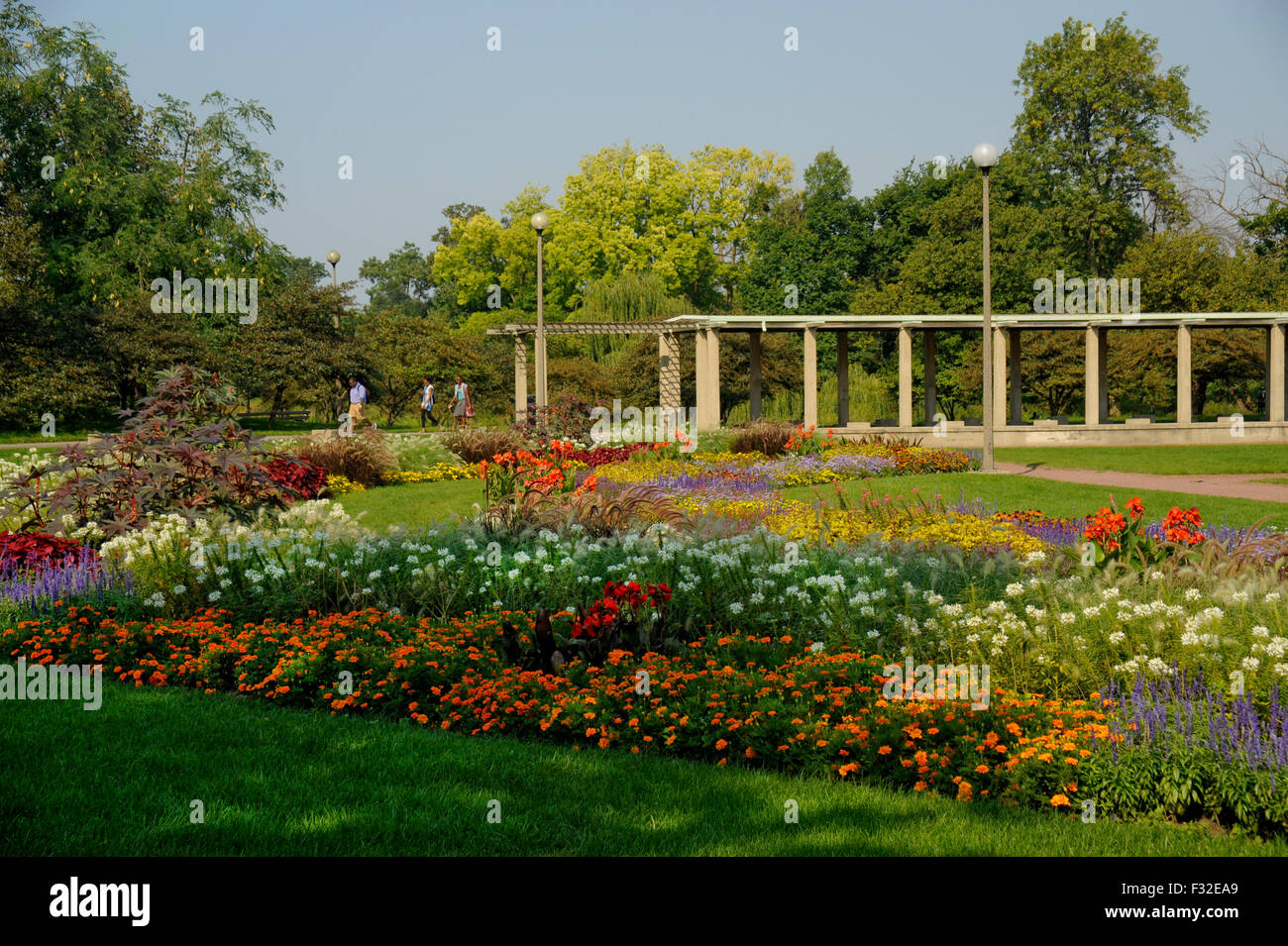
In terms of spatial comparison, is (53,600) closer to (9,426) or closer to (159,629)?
(159,629)

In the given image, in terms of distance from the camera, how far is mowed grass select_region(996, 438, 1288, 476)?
1816cm

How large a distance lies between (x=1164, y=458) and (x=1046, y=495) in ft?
30.3

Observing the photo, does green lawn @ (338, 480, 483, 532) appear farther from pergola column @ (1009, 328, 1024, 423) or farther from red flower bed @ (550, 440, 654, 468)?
pergola column @ (1009, 328, 1024, 423)

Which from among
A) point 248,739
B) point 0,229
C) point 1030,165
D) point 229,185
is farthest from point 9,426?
point 1030,165

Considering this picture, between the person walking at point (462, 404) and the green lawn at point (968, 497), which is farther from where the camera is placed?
the person walking at point (462, 404)

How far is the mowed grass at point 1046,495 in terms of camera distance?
11547mm

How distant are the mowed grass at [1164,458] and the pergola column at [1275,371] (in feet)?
15.6

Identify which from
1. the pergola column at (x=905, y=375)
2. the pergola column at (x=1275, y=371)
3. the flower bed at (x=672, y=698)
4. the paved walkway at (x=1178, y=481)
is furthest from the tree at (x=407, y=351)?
the flower bed at (x=672, y=698)

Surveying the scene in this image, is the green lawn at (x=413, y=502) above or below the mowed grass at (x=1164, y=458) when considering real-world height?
below

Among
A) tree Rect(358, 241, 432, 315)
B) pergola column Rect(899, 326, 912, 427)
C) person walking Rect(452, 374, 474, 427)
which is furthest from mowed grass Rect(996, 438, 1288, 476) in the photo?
tree Rect(358, 241, 432, 315)

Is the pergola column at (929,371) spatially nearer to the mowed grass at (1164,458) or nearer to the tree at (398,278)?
the mowed grass at (1164,458)

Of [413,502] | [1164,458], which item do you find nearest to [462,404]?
[413,502]

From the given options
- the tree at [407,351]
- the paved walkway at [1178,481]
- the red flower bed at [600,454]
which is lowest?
the paved walkway at [1178,481]

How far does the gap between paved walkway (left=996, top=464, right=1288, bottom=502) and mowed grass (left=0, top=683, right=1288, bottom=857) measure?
10.8 meters
